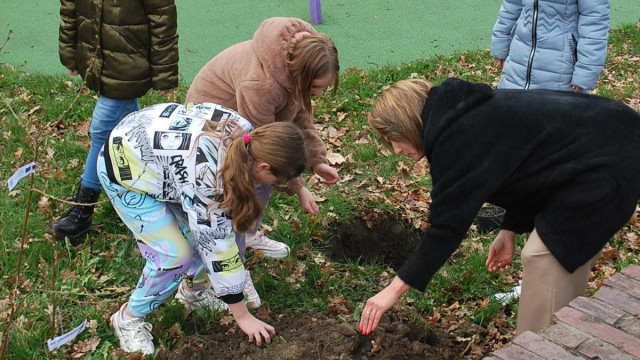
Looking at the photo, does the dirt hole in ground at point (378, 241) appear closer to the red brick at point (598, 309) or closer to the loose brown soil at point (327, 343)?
the loose brown soil at point (327, 343)

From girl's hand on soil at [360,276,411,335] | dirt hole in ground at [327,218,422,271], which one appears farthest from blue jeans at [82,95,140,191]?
girl's hand on soil at [360,276,411,335]

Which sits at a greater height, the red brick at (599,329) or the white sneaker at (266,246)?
the red brick at (599,329)

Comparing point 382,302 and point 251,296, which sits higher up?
point 382,302

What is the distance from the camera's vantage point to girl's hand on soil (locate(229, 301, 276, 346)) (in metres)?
3.12

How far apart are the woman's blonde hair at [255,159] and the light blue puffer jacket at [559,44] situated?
201cm

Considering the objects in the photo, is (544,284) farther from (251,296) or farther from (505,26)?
(505,26)

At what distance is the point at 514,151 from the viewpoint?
243 centimetres

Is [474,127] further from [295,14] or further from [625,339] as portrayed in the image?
A: [295,14]

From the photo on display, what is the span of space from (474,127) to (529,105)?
0.86ft

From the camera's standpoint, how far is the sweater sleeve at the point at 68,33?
399 cm

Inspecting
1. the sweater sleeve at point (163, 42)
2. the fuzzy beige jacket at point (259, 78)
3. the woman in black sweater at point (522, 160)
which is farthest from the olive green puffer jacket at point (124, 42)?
the woman in black sweater at point (522, 160)

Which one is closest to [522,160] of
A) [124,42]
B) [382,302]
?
[382,302]

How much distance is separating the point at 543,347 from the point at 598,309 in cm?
40

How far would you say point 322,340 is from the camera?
3.13 metres
